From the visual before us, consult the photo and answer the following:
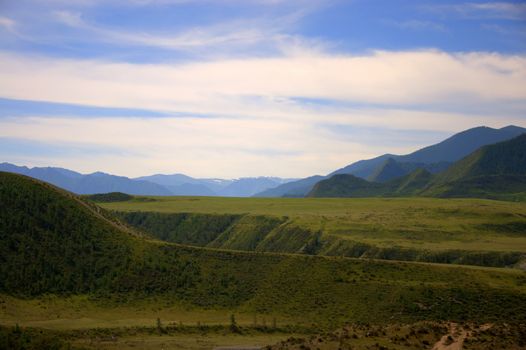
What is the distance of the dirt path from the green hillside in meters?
19.1

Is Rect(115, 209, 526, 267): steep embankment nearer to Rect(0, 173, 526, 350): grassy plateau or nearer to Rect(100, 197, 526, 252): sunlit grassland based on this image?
Rect(0, 173, 526, 350): grassy plateau

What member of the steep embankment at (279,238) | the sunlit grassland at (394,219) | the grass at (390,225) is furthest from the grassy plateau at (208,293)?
the sunlit grassland at (394,219)

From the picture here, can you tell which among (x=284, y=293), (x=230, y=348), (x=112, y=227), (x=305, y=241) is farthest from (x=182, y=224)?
(x=230, y=348)

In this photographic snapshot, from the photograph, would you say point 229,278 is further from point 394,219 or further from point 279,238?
point 394,219

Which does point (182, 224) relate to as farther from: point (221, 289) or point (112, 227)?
point (221, 289)

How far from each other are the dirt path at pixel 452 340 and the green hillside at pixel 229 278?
1910 centimetres

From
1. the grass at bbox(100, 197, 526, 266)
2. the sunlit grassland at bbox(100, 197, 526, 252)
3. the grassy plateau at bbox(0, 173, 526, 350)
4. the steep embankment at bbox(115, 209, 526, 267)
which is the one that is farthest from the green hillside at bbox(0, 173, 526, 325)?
the sunlit grassland at bbox(100, 197, 526, 252)

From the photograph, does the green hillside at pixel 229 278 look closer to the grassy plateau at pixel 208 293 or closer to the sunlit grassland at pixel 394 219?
the grassy plateau at pixel 208 293

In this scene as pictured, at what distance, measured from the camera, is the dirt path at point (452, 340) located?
38.2 metres

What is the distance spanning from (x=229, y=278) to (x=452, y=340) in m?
38.8

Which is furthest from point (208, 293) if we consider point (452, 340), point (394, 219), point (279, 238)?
point (394, 219)

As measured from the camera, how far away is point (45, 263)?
72000 mm

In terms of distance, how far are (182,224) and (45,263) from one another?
73.6 metres

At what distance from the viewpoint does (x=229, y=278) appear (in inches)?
2901
